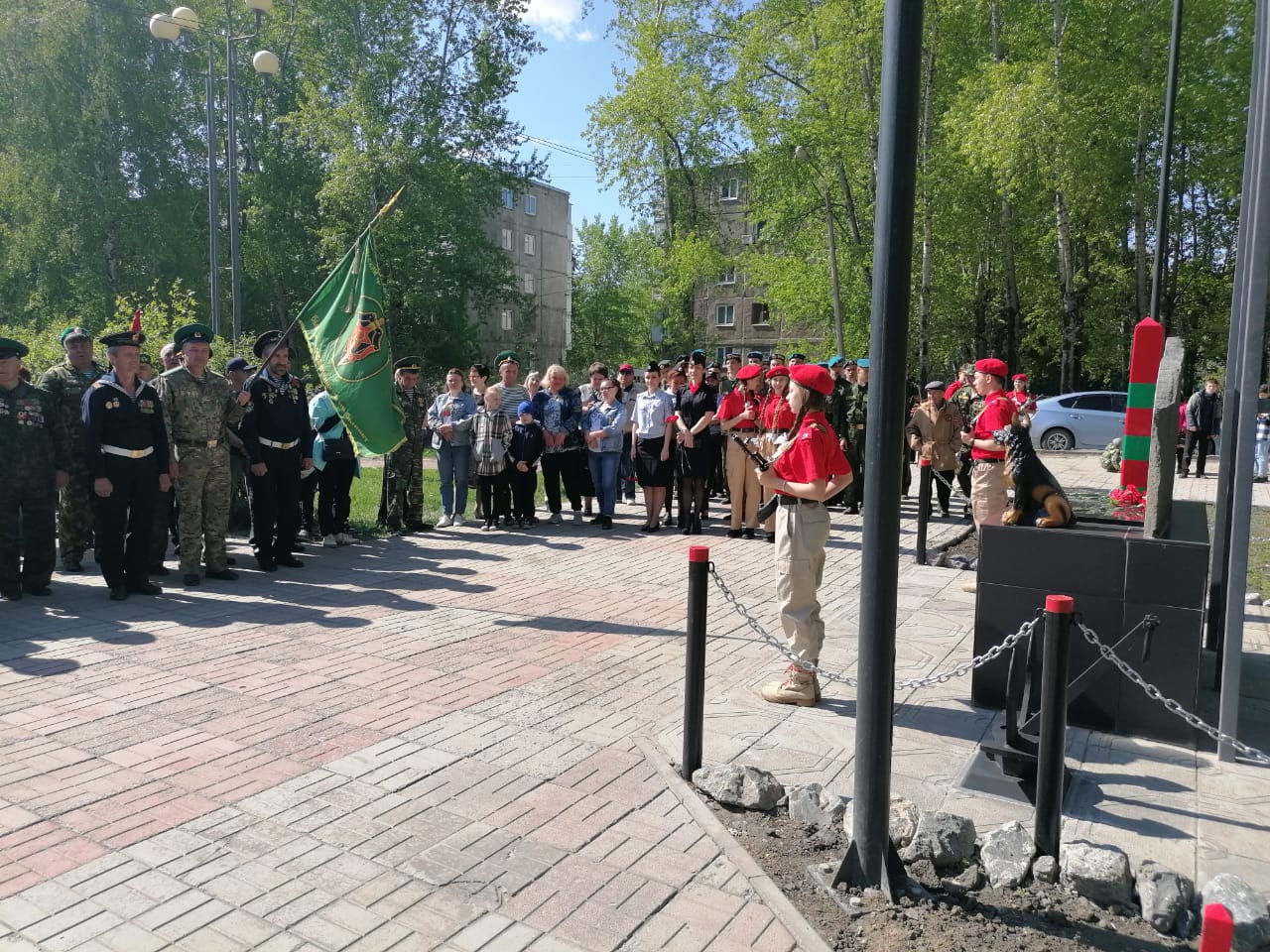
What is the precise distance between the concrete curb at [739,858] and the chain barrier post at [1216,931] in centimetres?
124

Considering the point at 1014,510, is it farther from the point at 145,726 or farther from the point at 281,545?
the point at 281,545

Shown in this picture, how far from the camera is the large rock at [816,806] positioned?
4121 millimetres

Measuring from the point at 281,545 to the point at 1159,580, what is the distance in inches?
300

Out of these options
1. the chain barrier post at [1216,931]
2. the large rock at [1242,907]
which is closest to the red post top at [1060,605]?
the large rock at [1242,907]

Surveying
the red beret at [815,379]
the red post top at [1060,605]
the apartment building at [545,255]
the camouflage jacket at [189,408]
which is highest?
the apartment building at [545,255]

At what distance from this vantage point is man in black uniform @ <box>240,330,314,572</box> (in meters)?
9.12

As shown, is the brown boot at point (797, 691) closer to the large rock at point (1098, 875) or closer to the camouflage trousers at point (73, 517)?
the large rock at point (1098, 875)

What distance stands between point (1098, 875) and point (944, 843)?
0.55 metres

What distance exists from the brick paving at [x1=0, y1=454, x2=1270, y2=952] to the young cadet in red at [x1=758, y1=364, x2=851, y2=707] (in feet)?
1.03

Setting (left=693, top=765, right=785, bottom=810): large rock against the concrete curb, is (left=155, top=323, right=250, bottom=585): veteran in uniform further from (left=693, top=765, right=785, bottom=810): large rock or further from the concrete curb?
(left=693, top=765, right=785, bottom=810): large rock

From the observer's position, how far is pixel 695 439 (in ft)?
38.6

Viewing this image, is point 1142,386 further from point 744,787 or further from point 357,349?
point 357,349

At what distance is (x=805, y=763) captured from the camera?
4.88 m

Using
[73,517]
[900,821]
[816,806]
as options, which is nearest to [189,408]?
[73,517]
